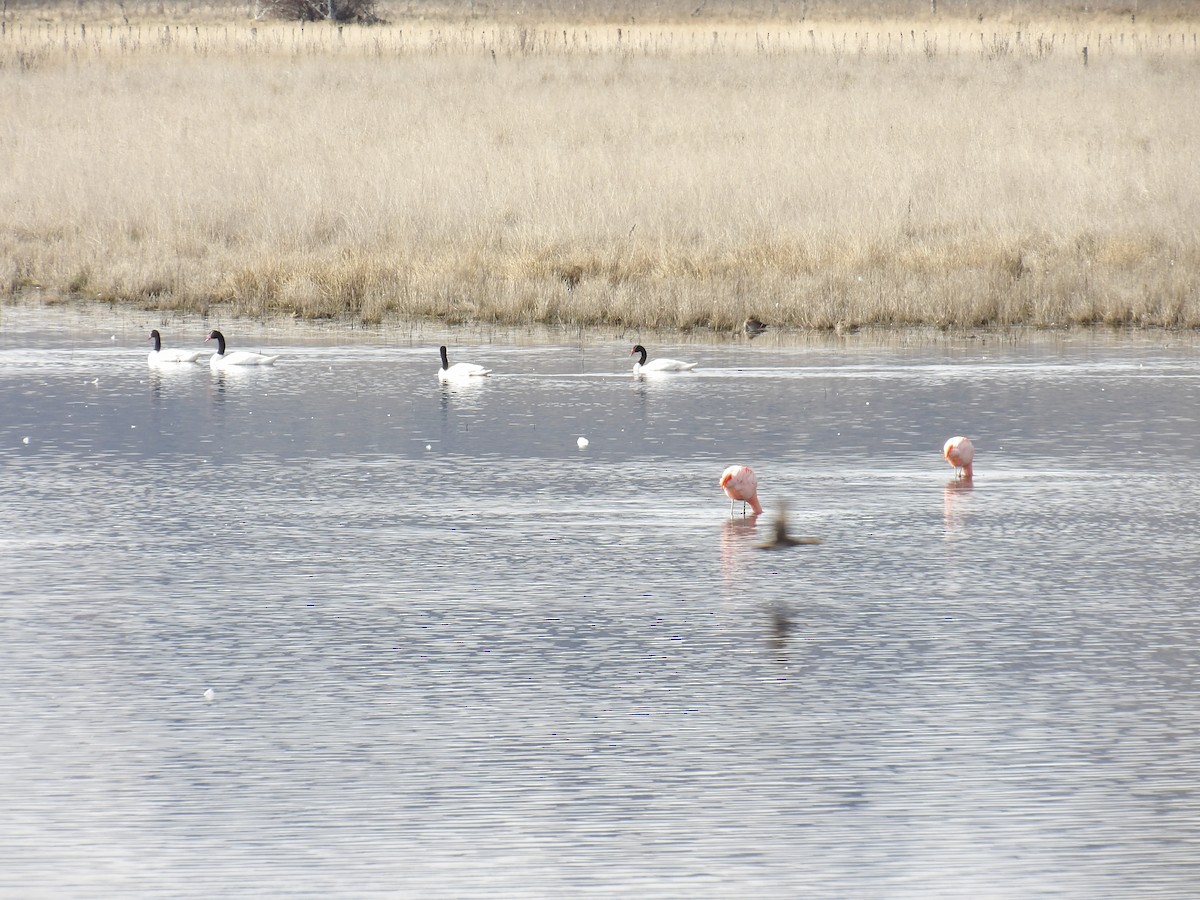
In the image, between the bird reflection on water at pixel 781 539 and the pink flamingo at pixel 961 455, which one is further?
the pink flamingo at pixel 961 455

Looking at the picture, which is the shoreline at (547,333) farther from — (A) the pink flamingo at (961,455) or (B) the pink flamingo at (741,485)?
(B) the pink flamingo at (741,485)

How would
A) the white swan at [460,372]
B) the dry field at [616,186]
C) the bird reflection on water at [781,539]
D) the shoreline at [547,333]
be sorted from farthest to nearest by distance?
the dry field at [616,186] < the shoreline at [547,333] < the white swan at [460,372] < the bird reflection on water at [781,539]

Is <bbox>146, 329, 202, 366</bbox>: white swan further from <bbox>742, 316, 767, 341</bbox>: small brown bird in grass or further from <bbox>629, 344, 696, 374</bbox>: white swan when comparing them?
<bbox>742, 316, 767, 341</bbox>: small brown bird in grass

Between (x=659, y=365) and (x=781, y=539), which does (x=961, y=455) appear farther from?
(x=659, y=365)

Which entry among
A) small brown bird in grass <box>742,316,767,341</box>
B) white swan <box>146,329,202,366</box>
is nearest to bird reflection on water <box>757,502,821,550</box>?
white swan <box>146,329,202,366</box>

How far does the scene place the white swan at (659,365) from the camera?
15.7m

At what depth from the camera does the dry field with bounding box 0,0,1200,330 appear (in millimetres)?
19672

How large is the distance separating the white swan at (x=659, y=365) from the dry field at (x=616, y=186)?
3.03m

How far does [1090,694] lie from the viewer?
7.09 metres

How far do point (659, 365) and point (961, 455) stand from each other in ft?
15.0

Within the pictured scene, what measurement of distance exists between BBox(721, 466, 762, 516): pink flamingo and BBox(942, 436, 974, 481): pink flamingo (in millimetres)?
1488

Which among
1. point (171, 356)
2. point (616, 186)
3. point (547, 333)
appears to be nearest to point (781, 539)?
point (171, 356)

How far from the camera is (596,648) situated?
7.70 m

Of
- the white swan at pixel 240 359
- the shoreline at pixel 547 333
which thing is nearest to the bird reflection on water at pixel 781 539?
the white swan at pixel 240 359
